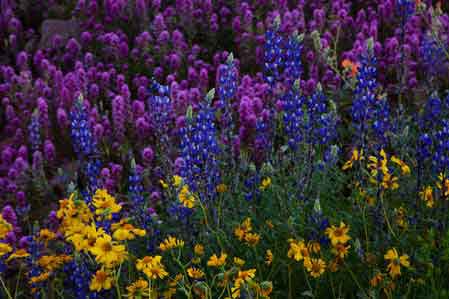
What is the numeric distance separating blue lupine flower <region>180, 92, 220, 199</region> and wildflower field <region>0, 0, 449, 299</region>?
0.01 metres

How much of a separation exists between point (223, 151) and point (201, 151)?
2.92 feet

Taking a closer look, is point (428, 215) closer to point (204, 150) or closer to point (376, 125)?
point (376, 125)

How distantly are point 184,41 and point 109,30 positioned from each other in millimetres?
811

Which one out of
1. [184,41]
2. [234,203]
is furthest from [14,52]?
[234,203]

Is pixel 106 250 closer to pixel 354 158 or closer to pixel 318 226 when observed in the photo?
pixel 318 226

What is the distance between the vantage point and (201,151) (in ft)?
11.1

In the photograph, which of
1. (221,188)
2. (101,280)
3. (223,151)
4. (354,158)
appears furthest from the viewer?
(223,151)

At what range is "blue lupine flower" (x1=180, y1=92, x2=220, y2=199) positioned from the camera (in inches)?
132

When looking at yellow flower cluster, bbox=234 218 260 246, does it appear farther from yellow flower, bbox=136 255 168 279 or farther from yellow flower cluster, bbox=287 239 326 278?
yellow flower, bbox=136 255 168 279

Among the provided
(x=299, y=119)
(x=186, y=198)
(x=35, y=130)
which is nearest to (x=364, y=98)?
(x=299, y=119)

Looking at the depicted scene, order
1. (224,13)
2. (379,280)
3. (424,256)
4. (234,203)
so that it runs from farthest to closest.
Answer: (224,13) → (234,203) → (424,256) → (379,280)

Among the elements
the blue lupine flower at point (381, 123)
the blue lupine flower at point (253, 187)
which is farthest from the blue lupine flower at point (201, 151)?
the blue lupine flower at point (381, 123)

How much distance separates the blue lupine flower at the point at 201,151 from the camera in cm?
336

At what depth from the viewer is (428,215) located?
353 cm
